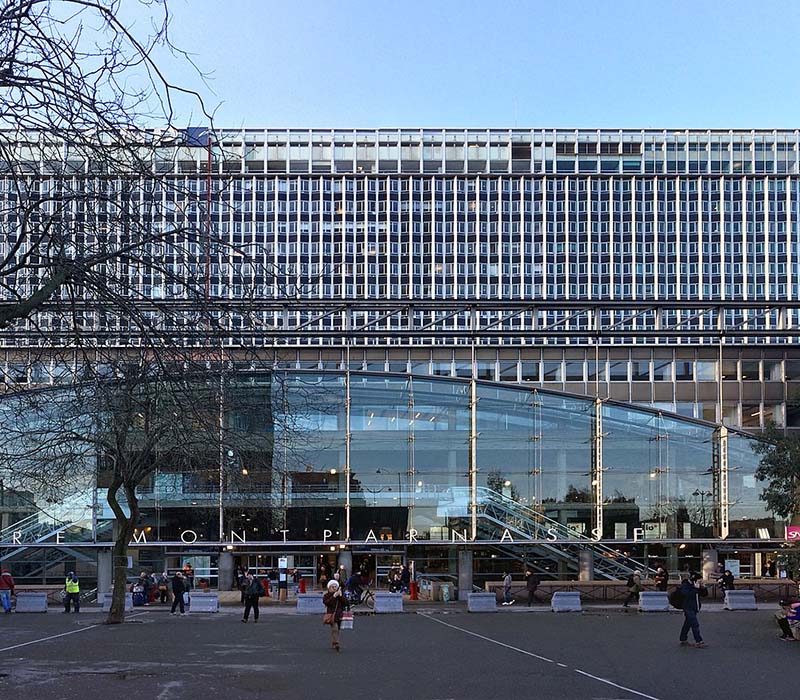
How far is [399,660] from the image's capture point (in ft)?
75.2

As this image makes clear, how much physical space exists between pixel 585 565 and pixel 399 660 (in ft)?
93.5

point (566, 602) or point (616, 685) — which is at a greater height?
point (616, 685)

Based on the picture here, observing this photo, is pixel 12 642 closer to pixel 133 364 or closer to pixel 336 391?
pixel 133 364

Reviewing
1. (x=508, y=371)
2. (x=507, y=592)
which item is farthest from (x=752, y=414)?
(x=507, y=592)

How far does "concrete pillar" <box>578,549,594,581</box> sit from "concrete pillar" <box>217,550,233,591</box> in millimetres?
15066

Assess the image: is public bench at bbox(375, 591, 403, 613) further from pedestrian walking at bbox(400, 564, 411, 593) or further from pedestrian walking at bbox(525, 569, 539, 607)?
pedestrian walking at bbox(400, 564, 411, 593)

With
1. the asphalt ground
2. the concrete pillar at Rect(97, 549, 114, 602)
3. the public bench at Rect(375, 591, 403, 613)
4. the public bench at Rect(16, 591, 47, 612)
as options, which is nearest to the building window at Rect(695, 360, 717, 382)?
the concrete pillar at Rect(97, 549, 114, 602)

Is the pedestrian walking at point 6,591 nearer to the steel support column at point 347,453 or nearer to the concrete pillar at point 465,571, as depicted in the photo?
the steel support column at point 347,453

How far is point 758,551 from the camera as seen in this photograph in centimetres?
5209

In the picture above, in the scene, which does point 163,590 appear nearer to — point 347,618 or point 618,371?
point 347,618

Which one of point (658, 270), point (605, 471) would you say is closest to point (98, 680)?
point (605, 471)

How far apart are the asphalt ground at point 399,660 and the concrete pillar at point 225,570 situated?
14919mm

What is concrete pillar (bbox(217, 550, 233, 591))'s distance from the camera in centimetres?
5053

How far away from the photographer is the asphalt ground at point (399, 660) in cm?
1795
